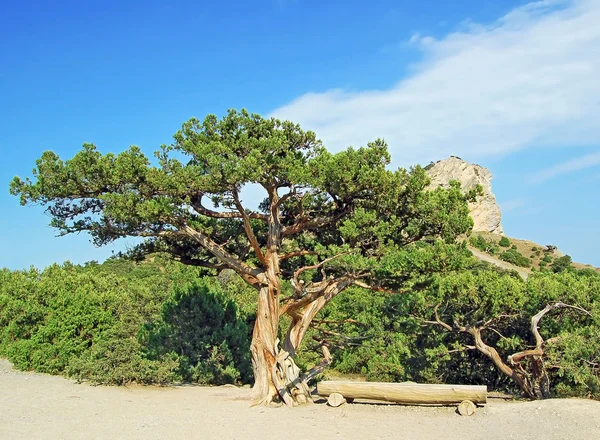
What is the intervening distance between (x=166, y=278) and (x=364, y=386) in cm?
976

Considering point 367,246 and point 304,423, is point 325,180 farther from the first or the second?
point 304,423

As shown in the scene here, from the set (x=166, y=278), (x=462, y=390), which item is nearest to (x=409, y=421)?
(x=462, y=390)

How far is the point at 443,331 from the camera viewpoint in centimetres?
1424

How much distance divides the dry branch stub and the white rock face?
6619 cm

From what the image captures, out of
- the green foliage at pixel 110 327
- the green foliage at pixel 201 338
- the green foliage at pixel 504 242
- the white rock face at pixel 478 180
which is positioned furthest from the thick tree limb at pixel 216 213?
the white rock face at pixel 478 180

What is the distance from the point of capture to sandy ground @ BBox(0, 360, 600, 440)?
8.05 meters

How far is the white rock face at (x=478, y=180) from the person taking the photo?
75375 mm

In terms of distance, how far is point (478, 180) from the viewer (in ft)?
254

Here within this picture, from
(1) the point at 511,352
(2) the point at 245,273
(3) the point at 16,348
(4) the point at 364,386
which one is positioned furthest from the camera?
(3) the point at 16,348

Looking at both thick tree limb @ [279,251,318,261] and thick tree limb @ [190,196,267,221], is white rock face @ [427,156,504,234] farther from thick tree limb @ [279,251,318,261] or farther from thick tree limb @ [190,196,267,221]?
thick tree limb @ [190,196,267,221]

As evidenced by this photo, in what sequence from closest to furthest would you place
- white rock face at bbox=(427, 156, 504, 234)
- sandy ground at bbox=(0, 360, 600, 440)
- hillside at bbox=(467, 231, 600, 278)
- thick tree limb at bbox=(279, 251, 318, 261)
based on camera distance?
sandy ground at bbox=(0, 360, 600, 440) → thick tree limb at bbox=(279, 251, 318, 261) → hillside at bbox=(467, 231, 600, 278) → white rock face at bbox=(427, 156, 504, 234)

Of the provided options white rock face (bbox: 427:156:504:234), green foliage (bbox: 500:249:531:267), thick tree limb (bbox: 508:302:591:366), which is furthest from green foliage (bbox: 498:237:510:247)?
thick tree limb (bbox: 508:302:591:366)

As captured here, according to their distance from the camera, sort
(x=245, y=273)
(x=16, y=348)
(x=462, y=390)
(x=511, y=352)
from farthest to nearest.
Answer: (x=16, y=348), (x=511, y=352), (x=245, y=273), (x=462, y=390)

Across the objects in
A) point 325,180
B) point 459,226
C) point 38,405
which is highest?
point 325,180
